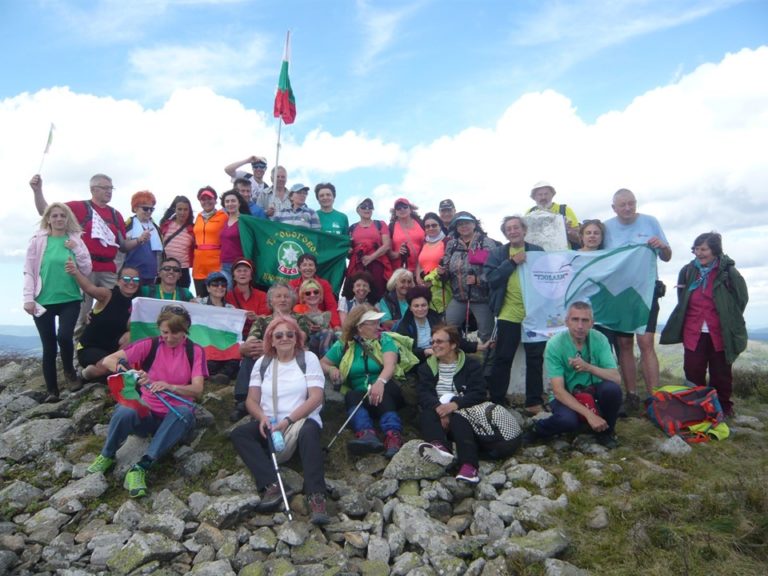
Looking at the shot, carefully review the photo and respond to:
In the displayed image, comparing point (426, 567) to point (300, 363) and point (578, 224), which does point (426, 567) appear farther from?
point (578, 224)

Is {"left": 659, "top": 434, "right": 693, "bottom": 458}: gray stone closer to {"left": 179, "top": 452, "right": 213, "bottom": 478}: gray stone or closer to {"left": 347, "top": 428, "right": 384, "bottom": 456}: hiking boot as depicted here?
{"left": 347, "top": 428, "right": 384, "bottom": 456}: hiking boot

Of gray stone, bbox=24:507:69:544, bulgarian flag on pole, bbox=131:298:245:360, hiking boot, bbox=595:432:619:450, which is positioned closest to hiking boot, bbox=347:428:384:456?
hiking boot, bbox=595:432:619:450

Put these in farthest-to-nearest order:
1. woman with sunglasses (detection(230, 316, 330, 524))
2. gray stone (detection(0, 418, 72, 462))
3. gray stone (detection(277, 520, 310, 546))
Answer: gray stone (detection(0, 418, 72, 462))
woman with sunglasses (detection(230, 316, 330, 524))
gray stone (detection(277, 520, 310, 546))

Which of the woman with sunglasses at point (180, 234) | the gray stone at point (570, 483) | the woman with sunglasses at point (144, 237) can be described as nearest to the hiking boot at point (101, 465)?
the woman with sunglasses at point (144, 237)

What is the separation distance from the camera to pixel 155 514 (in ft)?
19.1

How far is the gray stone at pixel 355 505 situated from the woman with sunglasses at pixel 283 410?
0.33 m

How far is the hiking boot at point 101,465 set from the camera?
21.7ft

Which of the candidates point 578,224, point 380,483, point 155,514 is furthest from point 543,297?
point 155,514

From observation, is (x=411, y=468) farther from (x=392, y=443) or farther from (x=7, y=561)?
(x=7, y=561)

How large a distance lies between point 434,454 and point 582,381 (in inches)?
93.5

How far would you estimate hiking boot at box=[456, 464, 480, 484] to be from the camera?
6.49 m

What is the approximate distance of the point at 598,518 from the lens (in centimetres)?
548

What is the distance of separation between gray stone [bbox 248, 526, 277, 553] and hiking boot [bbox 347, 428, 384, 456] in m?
1.78

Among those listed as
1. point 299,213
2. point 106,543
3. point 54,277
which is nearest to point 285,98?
point 299,213
